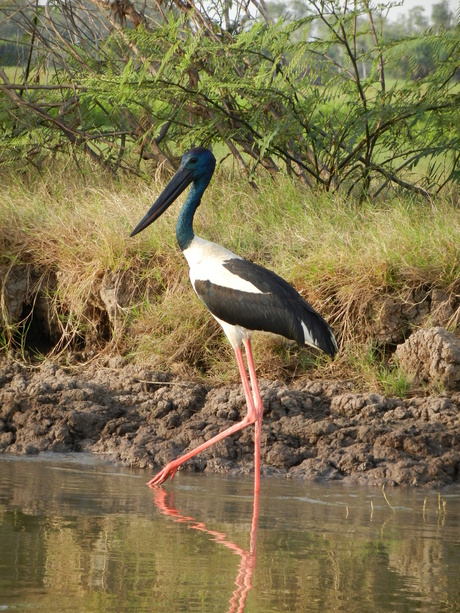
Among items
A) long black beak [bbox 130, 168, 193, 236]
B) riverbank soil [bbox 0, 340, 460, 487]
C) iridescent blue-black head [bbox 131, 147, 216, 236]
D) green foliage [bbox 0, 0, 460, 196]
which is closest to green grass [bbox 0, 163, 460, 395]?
riverbank soil [bbox 0, 340, 460, 487]

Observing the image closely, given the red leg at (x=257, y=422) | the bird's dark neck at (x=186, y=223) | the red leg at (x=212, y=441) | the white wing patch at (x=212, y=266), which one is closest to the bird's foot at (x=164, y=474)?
the red leg at (x=212, y=441)

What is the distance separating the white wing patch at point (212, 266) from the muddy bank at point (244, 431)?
29.3 inches

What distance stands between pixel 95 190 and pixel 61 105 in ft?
3.72

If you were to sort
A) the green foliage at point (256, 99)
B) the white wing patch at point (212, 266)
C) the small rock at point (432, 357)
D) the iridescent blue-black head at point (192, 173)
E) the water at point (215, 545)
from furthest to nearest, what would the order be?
the green foliage at point (256, 99) < the iridescent blue-black head at point (192, 173) < the small rock at point (432, 357) < the white wing patch at point (212, 266) < the water at point (215, 545)

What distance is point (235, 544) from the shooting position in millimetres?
3539

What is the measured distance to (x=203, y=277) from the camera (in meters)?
5.17

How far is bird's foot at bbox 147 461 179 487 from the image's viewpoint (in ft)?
15.2

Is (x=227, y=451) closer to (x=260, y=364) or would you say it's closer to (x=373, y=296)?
(x=260, y=364)

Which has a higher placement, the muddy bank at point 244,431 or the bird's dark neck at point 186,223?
the bird's dark neck at point 186,223

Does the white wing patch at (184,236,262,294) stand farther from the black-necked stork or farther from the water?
the water

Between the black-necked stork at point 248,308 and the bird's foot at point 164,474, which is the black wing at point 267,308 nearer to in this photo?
the black-necked stork at point 248,308

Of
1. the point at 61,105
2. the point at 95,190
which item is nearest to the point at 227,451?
the point at 95,190

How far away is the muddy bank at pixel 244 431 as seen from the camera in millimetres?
4859

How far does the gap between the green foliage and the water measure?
2872 millimetres
